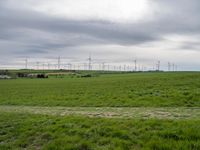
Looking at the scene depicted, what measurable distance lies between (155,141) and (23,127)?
625 centimetres

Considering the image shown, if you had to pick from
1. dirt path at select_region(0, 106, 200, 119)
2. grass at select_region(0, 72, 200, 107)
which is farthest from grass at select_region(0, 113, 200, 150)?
grass at select_region(0, 72, 200, 107)

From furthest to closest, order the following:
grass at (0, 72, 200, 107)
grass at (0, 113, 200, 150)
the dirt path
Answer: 1. grass at (0, 72, 200, 107)
2. the dirt path
3. grass at (0, 113, 200, 150)

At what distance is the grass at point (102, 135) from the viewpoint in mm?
8562

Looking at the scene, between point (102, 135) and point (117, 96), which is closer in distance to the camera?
point (102, 135)

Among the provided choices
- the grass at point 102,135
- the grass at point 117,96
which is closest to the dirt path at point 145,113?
the grass at point 102,135

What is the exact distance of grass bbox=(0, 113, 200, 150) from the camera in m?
8.56

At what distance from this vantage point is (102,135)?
971 centimetres

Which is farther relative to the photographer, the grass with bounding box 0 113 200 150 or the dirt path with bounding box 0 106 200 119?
the dirt path with bounding box 0 106 200 119

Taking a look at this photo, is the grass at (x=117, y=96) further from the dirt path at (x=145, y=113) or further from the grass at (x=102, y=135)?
the grass at (x=102, y=135)

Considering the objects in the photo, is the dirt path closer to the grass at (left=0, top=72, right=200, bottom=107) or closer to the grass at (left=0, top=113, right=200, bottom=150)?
the grass at (left=0, top=113, right=200, bottom=150)

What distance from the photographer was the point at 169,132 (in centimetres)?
924

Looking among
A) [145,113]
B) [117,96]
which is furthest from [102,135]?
[117,96]

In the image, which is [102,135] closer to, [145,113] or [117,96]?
[145,113]

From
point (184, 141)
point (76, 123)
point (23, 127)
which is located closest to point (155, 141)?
point (184, 141)
